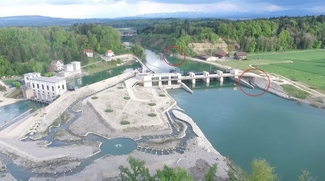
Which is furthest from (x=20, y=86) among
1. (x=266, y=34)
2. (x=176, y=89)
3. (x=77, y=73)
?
(x=266, y=34)

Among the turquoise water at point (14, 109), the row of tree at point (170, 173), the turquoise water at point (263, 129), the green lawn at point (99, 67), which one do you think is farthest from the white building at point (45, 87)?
the row of tree at point (170, 173)

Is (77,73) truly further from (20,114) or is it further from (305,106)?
(305,106)

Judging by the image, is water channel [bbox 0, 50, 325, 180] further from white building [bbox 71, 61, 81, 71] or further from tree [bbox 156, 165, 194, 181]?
white building [bbox 71, 61, 81, 71]

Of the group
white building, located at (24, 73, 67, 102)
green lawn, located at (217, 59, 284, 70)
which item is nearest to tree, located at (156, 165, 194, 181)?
white building, located at (24, 73, 67, 102)

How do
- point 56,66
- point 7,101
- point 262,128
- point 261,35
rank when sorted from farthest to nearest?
point 261,35 < point 56,66 < point 7,101 < point 262,128

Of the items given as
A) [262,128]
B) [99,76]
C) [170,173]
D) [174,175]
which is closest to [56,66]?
[99,76]

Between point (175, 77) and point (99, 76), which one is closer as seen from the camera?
point (175, 77)

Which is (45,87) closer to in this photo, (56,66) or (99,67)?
(56,66)
